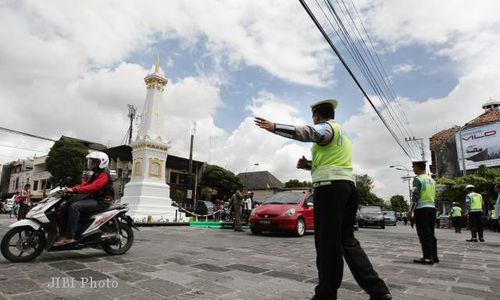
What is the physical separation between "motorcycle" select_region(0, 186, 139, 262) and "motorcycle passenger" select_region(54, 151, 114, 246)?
0.10m

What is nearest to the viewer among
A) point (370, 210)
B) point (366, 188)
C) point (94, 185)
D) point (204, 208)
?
point (94, 185)

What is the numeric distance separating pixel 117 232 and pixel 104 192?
0.70m

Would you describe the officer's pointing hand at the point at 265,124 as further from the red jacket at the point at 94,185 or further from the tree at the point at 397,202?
the tree at the point at 397,202

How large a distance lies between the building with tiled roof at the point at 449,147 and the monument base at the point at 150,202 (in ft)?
112

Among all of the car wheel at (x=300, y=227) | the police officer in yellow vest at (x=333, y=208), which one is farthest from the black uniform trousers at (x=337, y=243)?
the car wheel at (x=300, y=227)

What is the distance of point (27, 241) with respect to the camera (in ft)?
→ 15.5

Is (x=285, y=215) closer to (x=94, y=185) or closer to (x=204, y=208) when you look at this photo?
(x=94, y=185)

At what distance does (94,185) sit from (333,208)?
3.89 metres

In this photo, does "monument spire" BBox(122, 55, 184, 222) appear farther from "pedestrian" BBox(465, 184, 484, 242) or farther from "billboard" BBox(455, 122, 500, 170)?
"billboard" BBox(455, 122, 500, 170)

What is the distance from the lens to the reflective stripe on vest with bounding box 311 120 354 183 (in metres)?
2.94

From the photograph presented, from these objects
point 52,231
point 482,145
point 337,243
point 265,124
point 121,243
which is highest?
point 482,145

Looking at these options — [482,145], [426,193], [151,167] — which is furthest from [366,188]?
[426,193]

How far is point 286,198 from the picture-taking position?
464 inches

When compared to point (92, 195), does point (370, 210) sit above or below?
below
